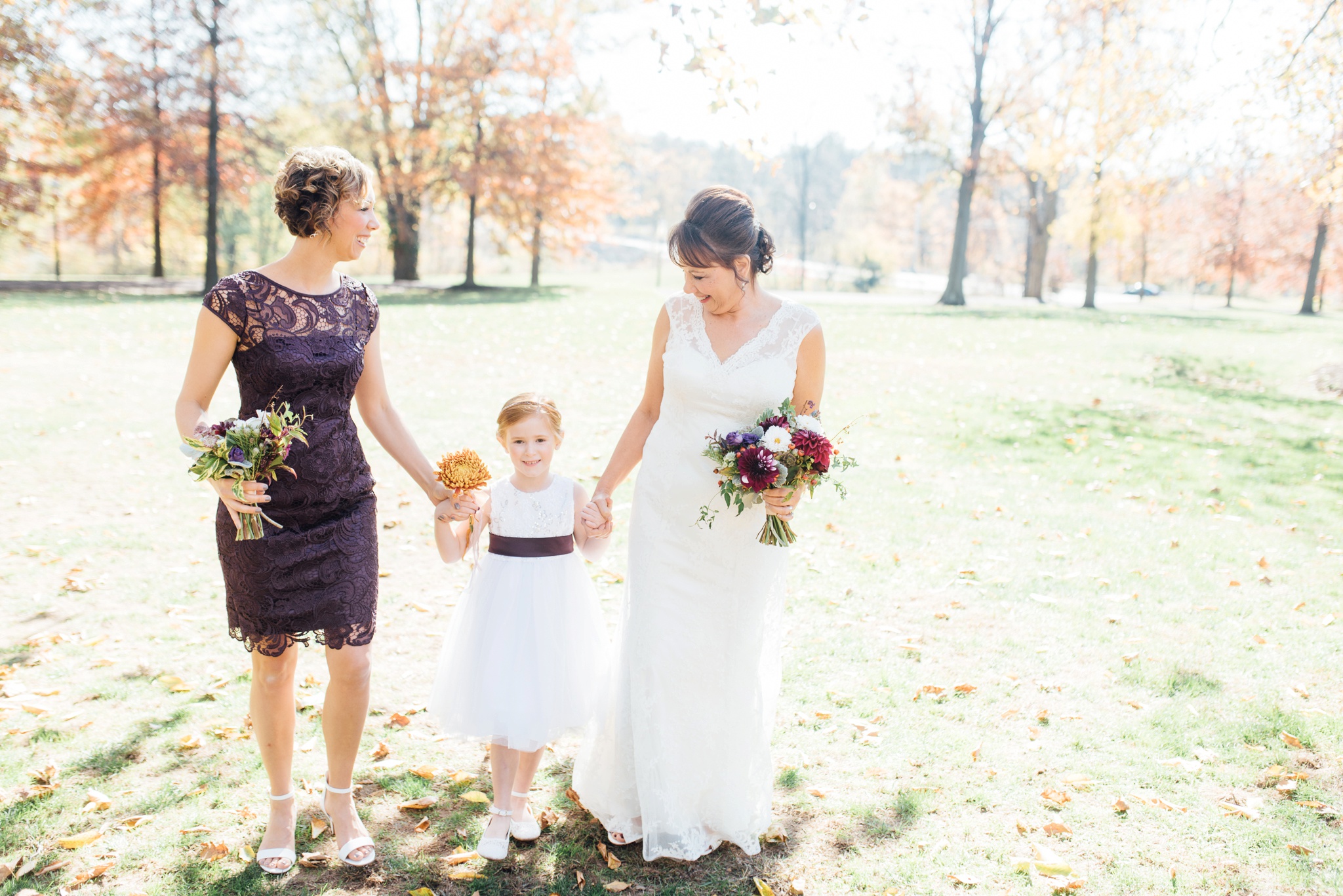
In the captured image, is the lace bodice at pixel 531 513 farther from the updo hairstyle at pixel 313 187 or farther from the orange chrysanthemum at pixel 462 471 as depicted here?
the updo hairstyle at pixel 313 187

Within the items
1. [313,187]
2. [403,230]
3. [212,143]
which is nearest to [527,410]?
[313,187]

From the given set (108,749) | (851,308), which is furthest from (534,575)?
(851,308)

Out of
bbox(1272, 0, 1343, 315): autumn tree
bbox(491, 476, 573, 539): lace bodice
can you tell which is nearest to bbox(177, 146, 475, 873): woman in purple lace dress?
bbox(491, 476, 573, 539): lace bodice

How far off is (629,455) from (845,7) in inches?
152

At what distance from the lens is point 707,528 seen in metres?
3.44

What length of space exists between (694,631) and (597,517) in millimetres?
579

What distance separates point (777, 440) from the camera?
3064mm

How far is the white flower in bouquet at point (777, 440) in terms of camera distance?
3.06 meters

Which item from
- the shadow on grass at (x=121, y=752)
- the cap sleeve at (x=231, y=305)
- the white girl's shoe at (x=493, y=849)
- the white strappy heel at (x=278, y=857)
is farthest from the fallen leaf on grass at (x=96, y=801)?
the cap sleeve at (x=231, y=305)

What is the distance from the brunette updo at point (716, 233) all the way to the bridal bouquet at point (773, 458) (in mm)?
585

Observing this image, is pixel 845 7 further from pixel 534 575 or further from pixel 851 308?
pixel 851 308

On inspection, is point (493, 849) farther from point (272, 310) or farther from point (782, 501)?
point (272, 310)

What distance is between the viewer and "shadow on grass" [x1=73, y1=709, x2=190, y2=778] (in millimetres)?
3939

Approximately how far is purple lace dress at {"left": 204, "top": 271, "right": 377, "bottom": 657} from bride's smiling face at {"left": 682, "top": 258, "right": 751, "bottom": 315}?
3.81 ft
